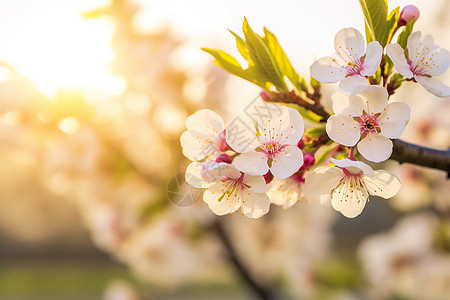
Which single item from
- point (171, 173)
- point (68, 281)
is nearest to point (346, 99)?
point (171, 173)

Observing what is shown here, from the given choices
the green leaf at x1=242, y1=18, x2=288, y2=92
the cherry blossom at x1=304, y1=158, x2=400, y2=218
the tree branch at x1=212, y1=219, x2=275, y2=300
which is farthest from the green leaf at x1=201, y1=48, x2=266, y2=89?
the tree branch at x1=212, y1=219, x2=275, y2=300

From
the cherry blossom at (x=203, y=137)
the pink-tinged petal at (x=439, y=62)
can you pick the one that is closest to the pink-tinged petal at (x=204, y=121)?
the cherry blossom at (x=203, y=137)

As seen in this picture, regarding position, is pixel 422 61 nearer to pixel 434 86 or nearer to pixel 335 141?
pixel 434 86

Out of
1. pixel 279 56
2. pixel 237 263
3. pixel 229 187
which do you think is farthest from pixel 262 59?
pixel 237 263

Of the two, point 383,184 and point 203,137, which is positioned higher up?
point 203,137

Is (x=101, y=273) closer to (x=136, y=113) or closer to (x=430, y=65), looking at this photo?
(x=136, y=113)
